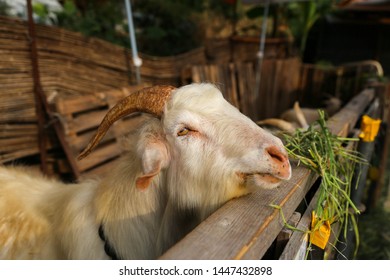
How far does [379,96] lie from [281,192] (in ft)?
16.7

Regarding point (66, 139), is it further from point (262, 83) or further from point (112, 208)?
point (262, 83)

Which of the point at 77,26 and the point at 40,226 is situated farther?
the point at 77,26

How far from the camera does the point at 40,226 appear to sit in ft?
8.22

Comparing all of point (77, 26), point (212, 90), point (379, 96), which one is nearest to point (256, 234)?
point (212, 90)

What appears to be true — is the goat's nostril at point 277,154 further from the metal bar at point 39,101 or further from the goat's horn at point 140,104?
the metal bar at point 39,101

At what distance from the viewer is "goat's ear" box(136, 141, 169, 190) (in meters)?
1.92

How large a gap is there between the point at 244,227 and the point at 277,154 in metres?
0.50

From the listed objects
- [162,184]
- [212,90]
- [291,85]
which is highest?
[212,90]

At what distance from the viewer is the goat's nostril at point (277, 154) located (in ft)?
5.96

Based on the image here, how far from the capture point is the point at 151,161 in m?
1.99

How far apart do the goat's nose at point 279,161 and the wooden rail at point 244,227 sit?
0.13m

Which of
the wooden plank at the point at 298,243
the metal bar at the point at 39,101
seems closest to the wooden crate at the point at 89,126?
the metal bar at the point at 39,101

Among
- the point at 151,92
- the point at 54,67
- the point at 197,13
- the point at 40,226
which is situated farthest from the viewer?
the point at 197,13

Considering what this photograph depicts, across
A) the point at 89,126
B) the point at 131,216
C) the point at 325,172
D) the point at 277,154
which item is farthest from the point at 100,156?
the point at 277,154
